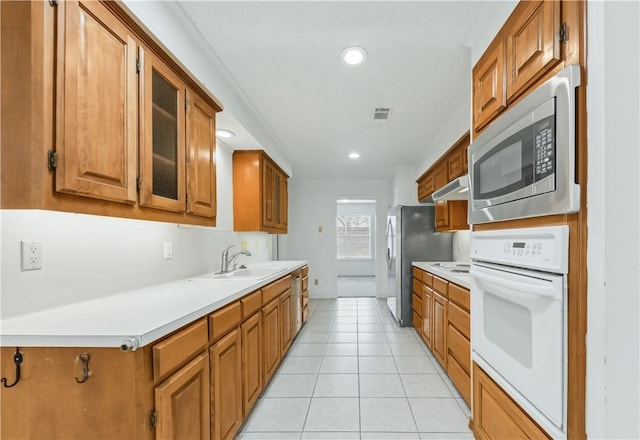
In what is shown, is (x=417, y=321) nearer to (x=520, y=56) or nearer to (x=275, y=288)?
(x=275, y=288)

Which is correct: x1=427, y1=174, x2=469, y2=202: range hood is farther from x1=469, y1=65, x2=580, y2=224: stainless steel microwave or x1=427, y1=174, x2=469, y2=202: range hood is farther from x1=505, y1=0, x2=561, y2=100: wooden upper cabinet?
x1=505, y1=0, x2=561, y2=100: wooden upper cabinet

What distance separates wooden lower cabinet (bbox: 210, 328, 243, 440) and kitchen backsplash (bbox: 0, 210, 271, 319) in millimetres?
645

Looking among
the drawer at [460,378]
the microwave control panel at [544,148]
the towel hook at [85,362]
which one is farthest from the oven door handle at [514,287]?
the towel hook at [85,362]

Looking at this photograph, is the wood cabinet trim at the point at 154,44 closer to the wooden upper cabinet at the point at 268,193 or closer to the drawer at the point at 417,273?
the wooden upper cabinet at the point at 268,193

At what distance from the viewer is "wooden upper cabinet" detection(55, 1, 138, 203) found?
1.01 meters

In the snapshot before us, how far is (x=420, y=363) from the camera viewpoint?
2830mm

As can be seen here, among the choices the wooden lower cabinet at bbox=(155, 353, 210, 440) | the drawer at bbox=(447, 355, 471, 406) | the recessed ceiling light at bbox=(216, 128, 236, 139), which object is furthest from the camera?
the recessed ceiling light at bbox=(216, 128, 236, 139)

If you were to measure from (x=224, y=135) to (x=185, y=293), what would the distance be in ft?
5.34

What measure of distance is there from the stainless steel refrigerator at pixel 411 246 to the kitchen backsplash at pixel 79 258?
9.16 feet

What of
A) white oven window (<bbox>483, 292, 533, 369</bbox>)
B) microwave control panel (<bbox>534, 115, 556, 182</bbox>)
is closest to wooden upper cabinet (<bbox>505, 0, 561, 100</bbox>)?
microwave control panel (<bbox>534, 115, 556, 182</bbox>)

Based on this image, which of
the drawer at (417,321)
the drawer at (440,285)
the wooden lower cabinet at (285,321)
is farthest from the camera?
the drawer at (417,321)

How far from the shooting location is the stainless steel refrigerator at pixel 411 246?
4.01 meters

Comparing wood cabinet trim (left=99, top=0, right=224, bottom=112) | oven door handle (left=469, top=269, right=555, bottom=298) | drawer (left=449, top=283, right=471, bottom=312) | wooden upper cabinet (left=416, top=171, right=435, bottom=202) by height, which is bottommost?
drawer (left=449, top=283, right=471, bottom=312)

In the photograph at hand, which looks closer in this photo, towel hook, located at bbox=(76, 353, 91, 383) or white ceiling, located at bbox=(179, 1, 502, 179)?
towel hook, located at bbox=(76, 353, 91, 383)
